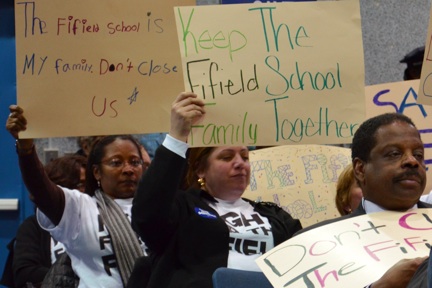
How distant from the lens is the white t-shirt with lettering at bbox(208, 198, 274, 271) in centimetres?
346

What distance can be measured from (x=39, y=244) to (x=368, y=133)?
86.4 inches

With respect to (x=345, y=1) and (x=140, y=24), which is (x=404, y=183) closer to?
(x=345, y=1)

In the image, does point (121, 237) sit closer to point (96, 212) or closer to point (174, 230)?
point (96, 212)

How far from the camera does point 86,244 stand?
12.2 feet

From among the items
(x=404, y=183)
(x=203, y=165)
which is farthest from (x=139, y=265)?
(x=404, y=183)

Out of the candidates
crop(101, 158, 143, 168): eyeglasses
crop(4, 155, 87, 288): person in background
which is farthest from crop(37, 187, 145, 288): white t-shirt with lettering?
crop(4, 155, 87, 288): person in background

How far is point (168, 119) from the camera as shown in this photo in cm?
355

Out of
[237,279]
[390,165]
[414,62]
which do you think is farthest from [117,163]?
[414,62]

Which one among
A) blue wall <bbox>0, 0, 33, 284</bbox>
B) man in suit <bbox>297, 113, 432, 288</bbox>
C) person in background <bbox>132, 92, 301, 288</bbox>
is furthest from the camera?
blue wall <bbox>0, 0, 33, 284</bbox>

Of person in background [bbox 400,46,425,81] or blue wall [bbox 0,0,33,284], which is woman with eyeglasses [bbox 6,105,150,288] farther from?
blue wall [bbox 0,0,33,284]

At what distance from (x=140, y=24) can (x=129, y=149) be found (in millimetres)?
669

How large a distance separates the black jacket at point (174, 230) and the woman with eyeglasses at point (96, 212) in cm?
31

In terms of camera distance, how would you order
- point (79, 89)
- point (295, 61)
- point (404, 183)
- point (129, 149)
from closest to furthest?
point (404, 183), point (295, 61), point (79, 89), point (129, 149)

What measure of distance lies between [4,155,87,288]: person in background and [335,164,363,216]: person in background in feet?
4.28
